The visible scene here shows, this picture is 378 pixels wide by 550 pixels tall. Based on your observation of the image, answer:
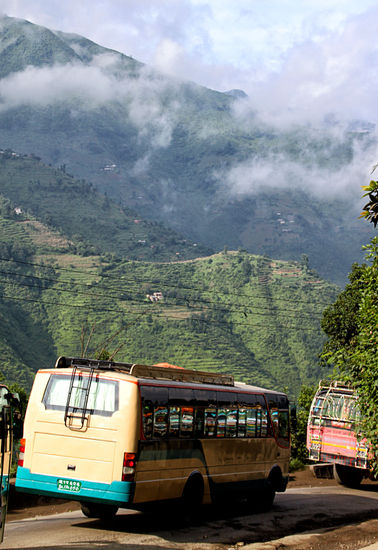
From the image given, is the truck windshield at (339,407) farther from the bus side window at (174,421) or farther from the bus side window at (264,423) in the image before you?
the bus side window at (174,421)

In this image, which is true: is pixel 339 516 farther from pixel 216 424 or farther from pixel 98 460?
pixel 98 460

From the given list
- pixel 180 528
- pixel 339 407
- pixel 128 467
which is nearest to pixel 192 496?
pixel 180 528

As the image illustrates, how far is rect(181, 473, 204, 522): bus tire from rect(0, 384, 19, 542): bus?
554 centimetres

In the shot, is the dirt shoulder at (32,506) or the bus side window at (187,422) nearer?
the bus side window at (187,422)

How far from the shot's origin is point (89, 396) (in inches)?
544

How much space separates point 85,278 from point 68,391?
554ft

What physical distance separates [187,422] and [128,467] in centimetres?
253

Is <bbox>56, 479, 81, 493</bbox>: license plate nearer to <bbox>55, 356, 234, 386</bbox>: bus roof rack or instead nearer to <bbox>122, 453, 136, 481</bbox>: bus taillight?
<bbox>122, 453, 136, 481</bbox>: bus taillight

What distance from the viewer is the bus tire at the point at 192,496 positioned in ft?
50.8

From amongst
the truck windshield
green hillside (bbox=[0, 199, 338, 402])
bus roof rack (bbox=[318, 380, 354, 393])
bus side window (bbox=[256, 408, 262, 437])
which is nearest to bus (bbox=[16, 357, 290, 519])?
bus side window (bbox=[256, 408, 262, 437])

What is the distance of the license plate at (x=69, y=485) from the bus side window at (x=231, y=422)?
15.8 feet

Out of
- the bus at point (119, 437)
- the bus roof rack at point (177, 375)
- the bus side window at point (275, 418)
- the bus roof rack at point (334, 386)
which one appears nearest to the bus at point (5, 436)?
the bus at point (119, 437)

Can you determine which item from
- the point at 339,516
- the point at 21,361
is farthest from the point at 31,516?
the point at 21,361

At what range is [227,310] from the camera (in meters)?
188
